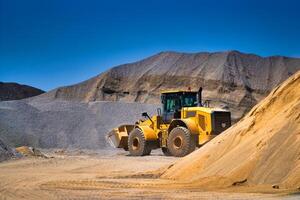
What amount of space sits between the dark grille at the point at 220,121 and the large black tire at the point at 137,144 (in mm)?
3330

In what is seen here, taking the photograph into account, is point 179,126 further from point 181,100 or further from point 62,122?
point 62,122

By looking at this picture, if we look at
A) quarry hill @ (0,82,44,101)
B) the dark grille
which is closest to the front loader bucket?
the dark grille

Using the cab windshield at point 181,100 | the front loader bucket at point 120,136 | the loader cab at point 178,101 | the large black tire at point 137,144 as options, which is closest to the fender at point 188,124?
the loader cab at point 178,101

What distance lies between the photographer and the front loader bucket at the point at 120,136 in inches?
912

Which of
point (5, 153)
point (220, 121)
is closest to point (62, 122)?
point (5, 153)

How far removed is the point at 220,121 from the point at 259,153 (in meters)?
9.41

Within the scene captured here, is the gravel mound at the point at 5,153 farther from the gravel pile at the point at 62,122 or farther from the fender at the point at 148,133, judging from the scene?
the gravel pile at the point at 62,122

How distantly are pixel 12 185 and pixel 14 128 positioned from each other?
71.9 ft

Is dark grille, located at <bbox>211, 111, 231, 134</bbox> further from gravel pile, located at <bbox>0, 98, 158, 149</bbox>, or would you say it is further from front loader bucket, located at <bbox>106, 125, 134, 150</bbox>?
gravel pile, located at <bbox>0, 98, 158, 149</bbox>

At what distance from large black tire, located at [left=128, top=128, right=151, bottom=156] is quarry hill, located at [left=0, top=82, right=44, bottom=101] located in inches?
2730

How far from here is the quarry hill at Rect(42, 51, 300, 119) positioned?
58.9 metres

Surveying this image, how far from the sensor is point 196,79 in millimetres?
61562

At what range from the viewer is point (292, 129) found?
32.0 ft

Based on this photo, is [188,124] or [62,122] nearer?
[188,124]
